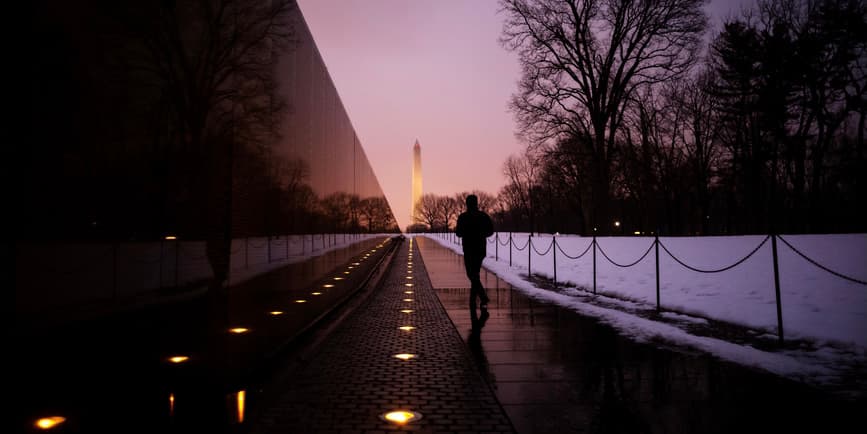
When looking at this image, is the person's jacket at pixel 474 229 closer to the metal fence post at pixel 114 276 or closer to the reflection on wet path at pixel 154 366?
the reflection on wet path at pixel 154 366

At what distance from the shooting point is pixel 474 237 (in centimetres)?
883

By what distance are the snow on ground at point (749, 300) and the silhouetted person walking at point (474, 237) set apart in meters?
1.95

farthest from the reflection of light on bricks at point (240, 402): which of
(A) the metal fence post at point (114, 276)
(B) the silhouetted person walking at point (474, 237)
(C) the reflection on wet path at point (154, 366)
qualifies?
(A) the metal fence post at point (114, 276)

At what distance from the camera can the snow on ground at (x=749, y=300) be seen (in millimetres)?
5281

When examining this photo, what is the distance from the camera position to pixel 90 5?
7586 mm

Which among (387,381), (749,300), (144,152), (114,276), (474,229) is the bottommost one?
(387,381)

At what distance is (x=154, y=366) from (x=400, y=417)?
113 inches

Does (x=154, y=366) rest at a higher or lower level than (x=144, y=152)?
lower

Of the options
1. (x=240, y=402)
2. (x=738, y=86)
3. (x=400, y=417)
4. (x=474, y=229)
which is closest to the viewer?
(x=400, y=417)

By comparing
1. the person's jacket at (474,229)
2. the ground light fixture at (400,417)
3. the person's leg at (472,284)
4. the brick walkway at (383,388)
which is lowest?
the brick walkway at (383,388)

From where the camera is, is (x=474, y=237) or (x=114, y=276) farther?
(x=474, y=237)

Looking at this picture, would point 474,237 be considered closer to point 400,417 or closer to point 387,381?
point 387,381

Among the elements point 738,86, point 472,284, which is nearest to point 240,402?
point 472,284

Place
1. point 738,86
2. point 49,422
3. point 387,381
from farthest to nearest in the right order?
point 738,86
point 387,381
point 49,422
